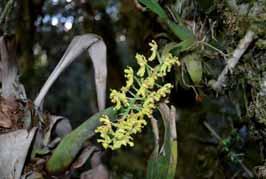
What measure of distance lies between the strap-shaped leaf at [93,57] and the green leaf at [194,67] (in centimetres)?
16

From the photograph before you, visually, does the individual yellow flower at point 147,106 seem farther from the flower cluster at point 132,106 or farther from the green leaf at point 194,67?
the green leaf at point 194,67

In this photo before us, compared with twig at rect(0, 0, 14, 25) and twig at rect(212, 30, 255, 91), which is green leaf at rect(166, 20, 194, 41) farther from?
twig at rect(0, 0, 14, 25)

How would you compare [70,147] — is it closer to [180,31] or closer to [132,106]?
[132,106]

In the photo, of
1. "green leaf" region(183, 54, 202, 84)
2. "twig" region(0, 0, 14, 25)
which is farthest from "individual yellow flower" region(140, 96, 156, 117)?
"twig" region(0, 0, 14, 25)

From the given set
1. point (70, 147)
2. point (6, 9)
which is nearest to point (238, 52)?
point (70, 147)

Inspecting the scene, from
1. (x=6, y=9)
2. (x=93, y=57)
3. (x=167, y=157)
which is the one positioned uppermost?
(x=6, y=9)

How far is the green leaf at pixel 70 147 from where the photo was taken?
66 centimetres

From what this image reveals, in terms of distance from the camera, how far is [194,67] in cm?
71

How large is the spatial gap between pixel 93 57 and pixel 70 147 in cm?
19

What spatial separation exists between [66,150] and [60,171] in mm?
42

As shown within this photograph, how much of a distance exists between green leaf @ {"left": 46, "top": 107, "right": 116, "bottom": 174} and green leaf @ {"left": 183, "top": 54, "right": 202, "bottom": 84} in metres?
0.15

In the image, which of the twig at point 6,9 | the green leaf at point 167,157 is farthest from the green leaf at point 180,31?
the twig at point 6,9

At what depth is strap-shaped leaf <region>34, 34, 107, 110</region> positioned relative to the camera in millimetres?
766

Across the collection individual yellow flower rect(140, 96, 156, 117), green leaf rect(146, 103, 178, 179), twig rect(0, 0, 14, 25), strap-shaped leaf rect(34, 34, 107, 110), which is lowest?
green leaf rect(146, 103, 178, 179)
